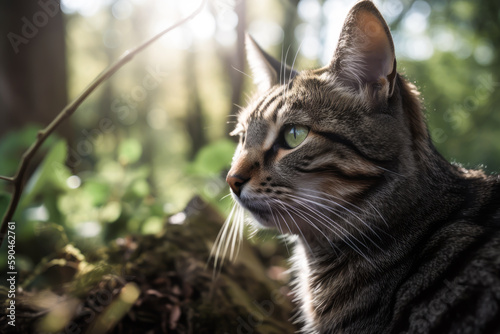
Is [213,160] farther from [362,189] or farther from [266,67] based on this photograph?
[362,189]

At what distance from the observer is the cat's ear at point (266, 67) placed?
230 centimetres

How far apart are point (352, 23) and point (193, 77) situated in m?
13.7

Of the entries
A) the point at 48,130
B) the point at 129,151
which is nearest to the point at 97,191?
the point at 129,151

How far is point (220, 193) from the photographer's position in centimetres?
319

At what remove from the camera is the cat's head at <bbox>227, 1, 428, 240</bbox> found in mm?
1654

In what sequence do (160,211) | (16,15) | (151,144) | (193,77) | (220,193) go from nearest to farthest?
1. (160,211)
2. (220,193)
3. (16,15)
4. (193,77)
5. (151,144)

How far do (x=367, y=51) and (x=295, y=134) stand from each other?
47cm

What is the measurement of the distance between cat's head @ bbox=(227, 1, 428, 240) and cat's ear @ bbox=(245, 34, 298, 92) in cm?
46

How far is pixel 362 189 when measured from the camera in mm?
1670

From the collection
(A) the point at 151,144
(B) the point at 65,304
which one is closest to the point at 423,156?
(B) the point at 65,304

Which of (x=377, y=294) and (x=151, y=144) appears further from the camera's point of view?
(x=151, y=144)

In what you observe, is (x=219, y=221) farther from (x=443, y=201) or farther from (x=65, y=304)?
(x=443, y=201)

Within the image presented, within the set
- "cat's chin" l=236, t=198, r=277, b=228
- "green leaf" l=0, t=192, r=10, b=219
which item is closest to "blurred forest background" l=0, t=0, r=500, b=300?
"green leaf" l=0, t=192, r=10, b=219

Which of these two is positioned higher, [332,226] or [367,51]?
[367,51]
